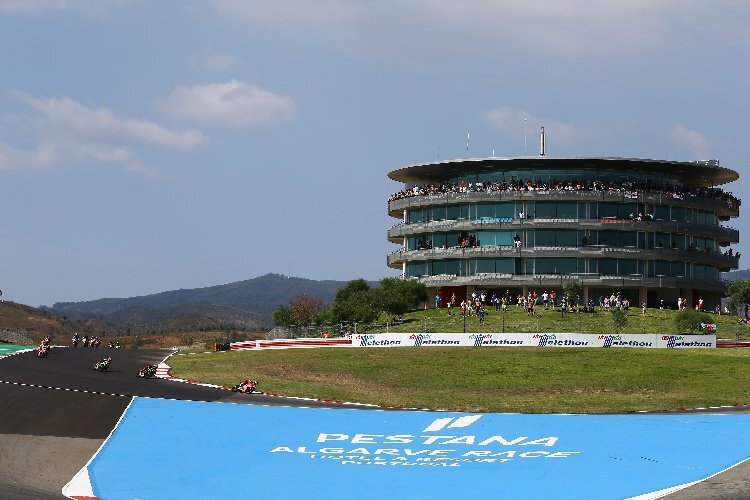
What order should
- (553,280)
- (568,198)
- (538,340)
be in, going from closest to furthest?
1. (538,340)
2. (553,280)
3. (568,198)

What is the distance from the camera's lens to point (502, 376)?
54875mm

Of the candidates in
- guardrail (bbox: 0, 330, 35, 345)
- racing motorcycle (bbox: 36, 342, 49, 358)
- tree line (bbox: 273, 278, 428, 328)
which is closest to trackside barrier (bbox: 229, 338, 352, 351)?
tree line (bbox: 273, 278, 428, 328)

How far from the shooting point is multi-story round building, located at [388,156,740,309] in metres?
98.2

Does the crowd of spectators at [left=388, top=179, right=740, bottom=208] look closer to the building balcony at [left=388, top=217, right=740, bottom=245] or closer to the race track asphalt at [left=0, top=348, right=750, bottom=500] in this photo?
the building balcony at [left=388, top=217, right=740, bottom=245]

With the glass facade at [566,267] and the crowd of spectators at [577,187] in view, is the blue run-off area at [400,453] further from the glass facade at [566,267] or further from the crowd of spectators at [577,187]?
the crowd of spectators at [577,187]

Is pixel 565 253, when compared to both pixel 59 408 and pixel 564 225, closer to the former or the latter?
pixel 564 225

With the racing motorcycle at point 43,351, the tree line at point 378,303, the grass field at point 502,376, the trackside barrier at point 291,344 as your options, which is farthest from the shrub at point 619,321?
the racing motorcycle at point 43,351

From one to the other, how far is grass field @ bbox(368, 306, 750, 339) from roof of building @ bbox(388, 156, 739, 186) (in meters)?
18.0

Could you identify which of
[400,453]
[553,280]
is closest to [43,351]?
[400,453]

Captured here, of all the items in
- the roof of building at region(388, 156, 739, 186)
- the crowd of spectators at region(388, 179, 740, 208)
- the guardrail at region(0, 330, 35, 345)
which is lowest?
the guardrail at region(0, 330, 35, 345)

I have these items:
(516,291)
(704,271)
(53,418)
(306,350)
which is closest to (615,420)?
(53,418)

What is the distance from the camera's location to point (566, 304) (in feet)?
276

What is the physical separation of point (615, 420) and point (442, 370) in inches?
870

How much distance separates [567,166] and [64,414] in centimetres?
7399
